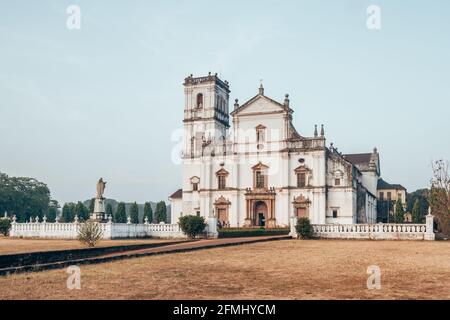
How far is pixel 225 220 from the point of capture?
5297 cm

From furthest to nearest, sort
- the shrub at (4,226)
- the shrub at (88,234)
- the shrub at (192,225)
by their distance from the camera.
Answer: the shrub at (4,226) → the shrub at (192,225) → the shrub at (88,234)

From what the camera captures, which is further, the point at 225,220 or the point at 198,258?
the point at 225,220

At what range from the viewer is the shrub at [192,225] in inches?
1310

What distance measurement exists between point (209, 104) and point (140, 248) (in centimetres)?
3625

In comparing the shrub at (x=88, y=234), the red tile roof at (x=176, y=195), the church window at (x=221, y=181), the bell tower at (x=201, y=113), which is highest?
the bell tower at (x=201, y=113)

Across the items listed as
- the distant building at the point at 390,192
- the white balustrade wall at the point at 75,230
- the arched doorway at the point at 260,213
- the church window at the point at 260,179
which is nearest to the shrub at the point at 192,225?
the white balustrade wall at the point at 75,230

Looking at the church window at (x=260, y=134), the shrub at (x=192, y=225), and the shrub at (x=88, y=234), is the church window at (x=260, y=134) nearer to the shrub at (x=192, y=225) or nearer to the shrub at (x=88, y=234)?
the shrub at (x=192, y=225)

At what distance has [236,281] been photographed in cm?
1123

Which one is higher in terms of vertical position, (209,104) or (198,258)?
(209,104)

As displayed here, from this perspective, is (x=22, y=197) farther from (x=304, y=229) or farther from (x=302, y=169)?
(x=304, y=229)
